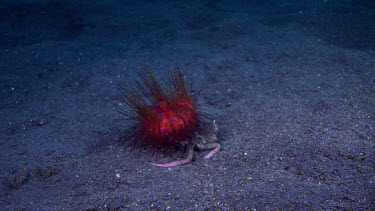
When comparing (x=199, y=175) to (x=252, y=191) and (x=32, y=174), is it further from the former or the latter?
(x=32, y=174)

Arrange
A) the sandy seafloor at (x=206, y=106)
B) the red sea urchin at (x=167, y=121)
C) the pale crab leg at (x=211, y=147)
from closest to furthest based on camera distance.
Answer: the sandy seafloor at (x=206, y=106) < the red sea urchin at (x=167, y=121) < the pale crab leg at (x=211, y=147)

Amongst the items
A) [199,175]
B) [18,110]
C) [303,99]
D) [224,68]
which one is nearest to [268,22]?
[224,68]

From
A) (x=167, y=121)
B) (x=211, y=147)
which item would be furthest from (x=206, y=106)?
(x=167, y=121)

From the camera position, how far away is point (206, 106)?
4.19 m

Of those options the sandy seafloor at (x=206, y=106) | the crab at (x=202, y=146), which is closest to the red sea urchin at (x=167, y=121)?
the crab at (x=202, y=146)

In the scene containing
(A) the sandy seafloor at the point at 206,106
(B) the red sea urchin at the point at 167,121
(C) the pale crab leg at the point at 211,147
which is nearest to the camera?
(A) the sandy seafloor at the point at 206,106

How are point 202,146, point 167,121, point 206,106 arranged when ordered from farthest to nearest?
1. point 206,106
2. point 202,146
3. point 167,121

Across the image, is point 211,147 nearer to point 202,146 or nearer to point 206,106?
point 202,146

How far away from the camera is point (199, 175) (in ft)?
8.79

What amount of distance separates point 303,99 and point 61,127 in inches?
163

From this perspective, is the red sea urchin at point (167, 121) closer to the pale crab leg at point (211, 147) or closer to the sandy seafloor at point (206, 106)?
the pale crab leg at point (211, 147)

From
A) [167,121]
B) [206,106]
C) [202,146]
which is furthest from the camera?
[206,106]

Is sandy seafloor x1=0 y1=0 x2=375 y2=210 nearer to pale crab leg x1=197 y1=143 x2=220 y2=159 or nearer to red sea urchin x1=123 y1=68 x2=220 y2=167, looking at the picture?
pale crab leg x1=197 y1=143 x2=220 y2=159

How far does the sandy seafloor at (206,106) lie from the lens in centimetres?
247
